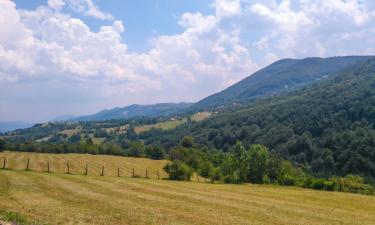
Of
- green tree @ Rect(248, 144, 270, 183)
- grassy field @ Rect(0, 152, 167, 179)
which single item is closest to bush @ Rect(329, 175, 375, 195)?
green tree @ Rect(248, 144, 270, 183)

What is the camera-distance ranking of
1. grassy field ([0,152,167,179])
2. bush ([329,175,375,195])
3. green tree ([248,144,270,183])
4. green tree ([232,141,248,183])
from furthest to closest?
green tree ([248,144,270,183])
green tree ([232,141,248,183])
bush ([329,175,375,195])
grassy field ([0,152,167,179])

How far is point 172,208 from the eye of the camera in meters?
32.0

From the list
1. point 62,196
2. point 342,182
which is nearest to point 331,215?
point 62,196

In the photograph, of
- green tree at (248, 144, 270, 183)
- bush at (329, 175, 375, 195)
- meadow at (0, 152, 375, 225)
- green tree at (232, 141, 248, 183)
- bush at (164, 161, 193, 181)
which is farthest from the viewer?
green tree at (248, 144, 270, 183)

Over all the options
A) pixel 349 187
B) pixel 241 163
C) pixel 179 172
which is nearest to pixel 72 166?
pixel 179 172

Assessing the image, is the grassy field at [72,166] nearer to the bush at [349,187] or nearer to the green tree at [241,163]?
the green tree at [241,163]

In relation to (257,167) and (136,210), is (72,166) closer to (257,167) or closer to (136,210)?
(257,167)

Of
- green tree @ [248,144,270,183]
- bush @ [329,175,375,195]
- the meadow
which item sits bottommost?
bush @ [329,175,375,195]

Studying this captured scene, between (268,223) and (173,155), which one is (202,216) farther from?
(173,155)

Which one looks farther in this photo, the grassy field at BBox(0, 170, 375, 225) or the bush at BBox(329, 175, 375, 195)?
the bush at BBox(329, 175, 375, 195)

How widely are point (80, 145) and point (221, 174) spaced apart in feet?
345

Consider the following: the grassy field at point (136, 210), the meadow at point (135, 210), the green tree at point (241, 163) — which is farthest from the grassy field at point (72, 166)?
the meadow at point (135, 210)

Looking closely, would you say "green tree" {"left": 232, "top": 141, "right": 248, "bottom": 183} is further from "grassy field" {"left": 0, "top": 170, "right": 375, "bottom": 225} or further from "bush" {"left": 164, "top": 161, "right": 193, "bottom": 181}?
"grassy field" {"left": 0, "top": 170, "right": 375, "bottom": 225}

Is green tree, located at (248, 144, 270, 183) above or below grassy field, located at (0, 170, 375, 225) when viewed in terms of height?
below
